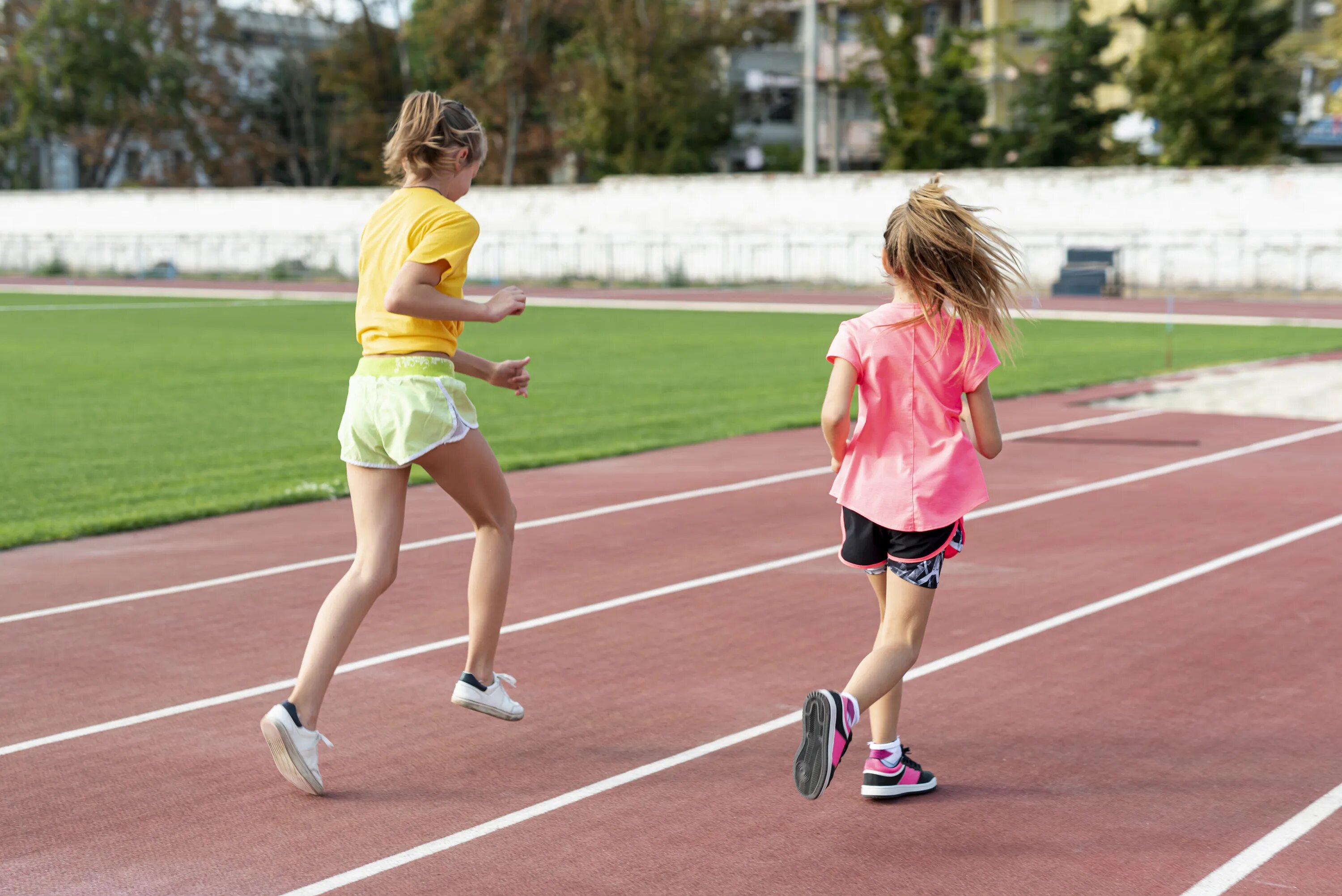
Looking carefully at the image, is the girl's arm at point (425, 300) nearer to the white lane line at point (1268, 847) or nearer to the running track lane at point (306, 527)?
the white lane line at point (1268, 847)

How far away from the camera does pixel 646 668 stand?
6.46 metres

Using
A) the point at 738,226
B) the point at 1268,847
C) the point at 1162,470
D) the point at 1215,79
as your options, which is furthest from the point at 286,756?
the point at 1215,79

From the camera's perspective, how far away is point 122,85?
72000 millimetres

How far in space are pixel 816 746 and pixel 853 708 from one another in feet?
0.55

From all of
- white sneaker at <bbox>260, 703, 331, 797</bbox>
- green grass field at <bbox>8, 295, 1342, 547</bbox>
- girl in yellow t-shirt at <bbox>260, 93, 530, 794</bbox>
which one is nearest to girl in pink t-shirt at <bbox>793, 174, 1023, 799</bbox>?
girl in yellow t-shirt at <bbox>260, 93, 530, 794</bbox>

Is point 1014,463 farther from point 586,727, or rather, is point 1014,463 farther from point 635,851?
point 635,851

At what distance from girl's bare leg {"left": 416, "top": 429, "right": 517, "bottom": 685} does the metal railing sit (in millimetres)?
27515

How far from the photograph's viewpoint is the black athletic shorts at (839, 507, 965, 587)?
471 cm

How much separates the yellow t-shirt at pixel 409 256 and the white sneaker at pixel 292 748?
3.91 ft

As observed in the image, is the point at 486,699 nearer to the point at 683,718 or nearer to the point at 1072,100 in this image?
the point at 683,718

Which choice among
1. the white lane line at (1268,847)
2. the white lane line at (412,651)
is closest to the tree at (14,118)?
the white lane line at (412,651)

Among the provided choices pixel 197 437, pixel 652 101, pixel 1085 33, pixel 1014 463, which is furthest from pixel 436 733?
pixel 652 101

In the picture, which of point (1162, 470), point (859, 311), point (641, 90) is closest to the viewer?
point (1162, 470)

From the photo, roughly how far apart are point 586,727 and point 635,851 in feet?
4.06
